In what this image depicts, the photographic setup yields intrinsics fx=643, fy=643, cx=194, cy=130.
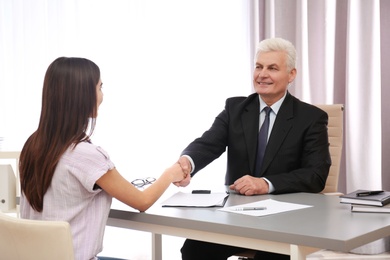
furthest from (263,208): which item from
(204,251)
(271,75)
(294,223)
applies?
(271,75)

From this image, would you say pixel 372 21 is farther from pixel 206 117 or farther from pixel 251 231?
pixel 251 231

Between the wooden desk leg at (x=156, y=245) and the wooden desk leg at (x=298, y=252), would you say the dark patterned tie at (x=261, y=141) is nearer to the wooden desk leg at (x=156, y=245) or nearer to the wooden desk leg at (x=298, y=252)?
the wooden desk leg at (x=156, y=245)

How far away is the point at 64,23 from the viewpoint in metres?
4.72

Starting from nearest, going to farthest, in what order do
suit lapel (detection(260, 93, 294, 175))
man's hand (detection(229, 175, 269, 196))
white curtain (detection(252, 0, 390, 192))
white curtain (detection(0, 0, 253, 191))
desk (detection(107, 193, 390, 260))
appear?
desk (detection(107, 193, 390, 260)) → man's hand (detection(229, 175, 269, 196)) → suit lapel (detection(260, 93, 294, 175)) → white curtain (detection(252, 0, 390, 192)) → white curtain (detection(0, 0, 253, 191))

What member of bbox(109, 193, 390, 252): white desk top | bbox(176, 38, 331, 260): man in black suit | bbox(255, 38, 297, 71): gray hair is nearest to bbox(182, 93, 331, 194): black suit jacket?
bbox(176, 38, 331, 260): man in black suit

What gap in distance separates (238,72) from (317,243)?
3.24m

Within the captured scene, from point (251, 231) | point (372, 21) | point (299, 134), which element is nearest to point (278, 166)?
point (299, 134)

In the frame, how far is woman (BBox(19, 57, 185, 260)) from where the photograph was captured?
196 centimetres

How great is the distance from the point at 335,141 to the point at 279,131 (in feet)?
2.18

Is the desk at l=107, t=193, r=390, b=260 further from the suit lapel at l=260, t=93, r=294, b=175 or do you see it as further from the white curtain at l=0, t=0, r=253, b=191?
the white curtain at l=0, t=0, r=253, b=191

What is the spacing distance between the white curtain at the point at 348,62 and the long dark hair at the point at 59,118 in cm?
290

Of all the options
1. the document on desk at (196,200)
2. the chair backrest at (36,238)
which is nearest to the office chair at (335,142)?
the document on desk at (196,200)

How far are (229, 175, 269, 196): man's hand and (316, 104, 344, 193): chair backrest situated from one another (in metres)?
0.90

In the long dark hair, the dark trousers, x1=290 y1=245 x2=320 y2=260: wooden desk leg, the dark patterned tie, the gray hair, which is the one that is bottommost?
the dark trousers
